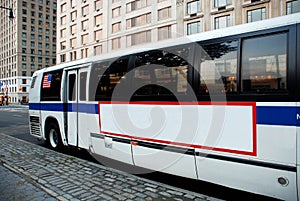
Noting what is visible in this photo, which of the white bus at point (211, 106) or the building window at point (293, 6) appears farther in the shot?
the building window at point (293, 6)

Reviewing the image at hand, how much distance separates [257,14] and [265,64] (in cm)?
2676

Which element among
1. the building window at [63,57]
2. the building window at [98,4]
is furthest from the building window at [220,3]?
the building window at [63,57]

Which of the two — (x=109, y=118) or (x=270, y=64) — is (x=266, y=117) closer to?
(x=270, y=64)

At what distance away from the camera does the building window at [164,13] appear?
1360 inches

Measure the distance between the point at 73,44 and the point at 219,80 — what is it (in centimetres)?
5243

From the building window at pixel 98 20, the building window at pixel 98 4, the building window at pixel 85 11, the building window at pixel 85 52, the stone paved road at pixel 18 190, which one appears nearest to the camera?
the stone paved road at pixel 18 190

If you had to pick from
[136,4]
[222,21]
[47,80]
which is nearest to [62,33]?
[136,4]

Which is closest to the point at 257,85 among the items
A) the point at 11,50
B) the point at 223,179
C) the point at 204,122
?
the point at 204,122

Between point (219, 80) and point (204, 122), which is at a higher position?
point (219, 80)

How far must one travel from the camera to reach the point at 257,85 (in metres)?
3.77

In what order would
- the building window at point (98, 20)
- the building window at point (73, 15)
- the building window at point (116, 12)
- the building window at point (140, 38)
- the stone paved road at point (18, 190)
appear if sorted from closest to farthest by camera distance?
the stone paved road at point (18, 190), the building window at point (140, 38), the building window at point (116, 12), the building window at point (98, 20), the building window at point (73, 15)

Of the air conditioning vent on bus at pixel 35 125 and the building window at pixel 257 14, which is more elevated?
the building window at pixel 257 14

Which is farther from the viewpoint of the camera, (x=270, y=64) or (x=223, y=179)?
(x=223, y=179)

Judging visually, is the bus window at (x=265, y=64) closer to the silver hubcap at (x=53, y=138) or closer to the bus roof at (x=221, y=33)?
the bus roof at (x=221, y=33)
